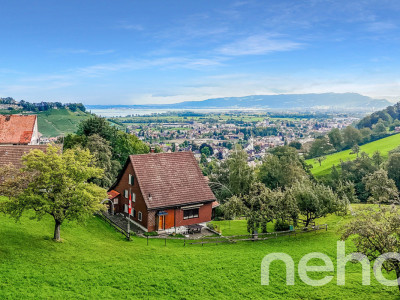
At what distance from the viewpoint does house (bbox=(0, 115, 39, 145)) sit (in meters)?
59.5

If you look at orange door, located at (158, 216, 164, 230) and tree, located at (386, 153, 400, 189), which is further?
tree, located at (386, 153, 400, 189)

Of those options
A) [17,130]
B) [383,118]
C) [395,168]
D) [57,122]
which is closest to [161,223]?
[17,130]

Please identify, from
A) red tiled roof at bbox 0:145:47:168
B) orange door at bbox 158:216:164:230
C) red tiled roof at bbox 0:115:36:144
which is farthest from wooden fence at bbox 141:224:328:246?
red tiled roof at bbox 0:115:36:144

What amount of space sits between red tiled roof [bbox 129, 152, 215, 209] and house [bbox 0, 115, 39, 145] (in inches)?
1340

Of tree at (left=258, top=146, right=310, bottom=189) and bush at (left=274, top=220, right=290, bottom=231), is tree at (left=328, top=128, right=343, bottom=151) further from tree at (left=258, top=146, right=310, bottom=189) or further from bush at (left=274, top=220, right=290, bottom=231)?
bush at (left=274, top=220, right=290, bottom=231)

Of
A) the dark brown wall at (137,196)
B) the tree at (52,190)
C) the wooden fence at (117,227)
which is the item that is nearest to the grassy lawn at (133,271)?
the wooden fence at (117,227)

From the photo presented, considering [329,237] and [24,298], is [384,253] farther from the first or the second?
[24,298]

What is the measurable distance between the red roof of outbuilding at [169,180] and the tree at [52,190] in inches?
424

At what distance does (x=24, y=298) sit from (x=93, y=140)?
109 feet

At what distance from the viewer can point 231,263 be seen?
24.5m

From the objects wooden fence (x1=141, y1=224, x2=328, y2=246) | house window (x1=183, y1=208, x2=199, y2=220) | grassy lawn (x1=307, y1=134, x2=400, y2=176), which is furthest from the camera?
grassy lawn (x1=307, y1=134, x2=400, y2=176)

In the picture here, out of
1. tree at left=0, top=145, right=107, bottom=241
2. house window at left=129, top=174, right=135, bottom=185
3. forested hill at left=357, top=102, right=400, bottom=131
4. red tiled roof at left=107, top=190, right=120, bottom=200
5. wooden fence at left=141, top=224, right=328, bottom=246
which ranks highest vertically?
forested hill at left=357, top=102, right=400, bottom=131

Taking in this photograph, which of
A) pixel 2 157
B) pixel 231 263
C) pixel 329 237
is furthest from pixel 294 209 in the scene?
pixel 2 157

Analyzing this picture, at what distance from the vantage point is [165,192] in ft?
118
